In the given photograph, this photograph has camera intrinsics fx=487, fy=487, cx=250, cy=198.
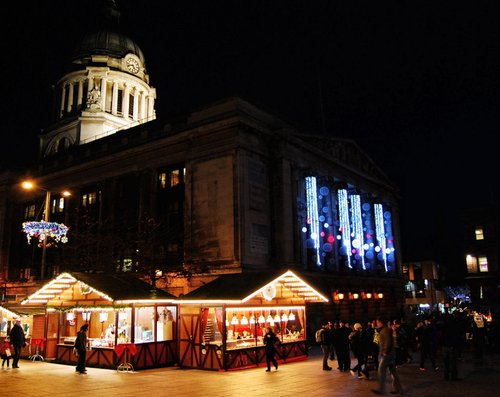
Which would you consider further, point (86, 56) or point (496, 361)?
point (86, 56)

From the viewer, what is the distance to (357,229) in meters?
51.5

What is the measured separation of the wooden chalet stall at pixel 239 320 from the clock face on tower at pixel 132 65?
5427 cm

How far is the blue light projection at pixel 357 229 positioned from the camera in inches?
1998

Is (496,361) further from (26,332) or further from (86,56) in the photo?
(86,56)

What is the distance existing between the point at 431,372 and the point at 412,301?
5532cm

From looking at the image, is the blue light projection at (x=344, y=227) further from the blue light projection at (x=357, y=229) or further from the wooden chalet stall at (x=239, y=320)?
the wooden chalet stall at (x=239, y=320)

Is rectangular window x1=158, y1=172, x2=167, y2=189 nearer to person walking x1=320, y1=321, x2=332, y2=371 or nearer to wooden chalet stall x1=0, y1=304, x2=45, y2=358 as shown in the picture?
wooden chalet stall x1=0, y1=304, x2=45, y2=358

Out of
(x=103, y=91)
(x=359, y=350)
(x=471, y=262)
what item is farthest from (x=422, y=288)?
(x=359, y=350)

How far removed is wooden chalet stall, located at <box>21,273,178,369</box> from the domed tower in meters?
42.3

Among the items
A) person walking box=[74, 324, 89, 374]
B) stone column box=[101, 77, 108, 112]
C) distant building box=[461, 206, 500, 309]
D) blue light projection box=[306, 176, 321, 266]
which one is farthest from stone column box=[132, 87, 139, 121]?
person walking box=[74, 324, 89, 374]

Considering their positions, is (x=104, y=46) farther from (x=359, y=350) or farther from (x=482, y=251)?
(x=359, y=350)

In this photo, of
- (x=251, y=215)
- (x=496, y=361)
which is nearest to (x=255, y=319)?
(x=496, y=361)

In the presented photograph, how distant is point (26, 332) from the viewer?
28.4m

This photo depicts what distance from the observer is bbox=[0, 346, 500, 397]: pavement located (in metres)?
15.9
